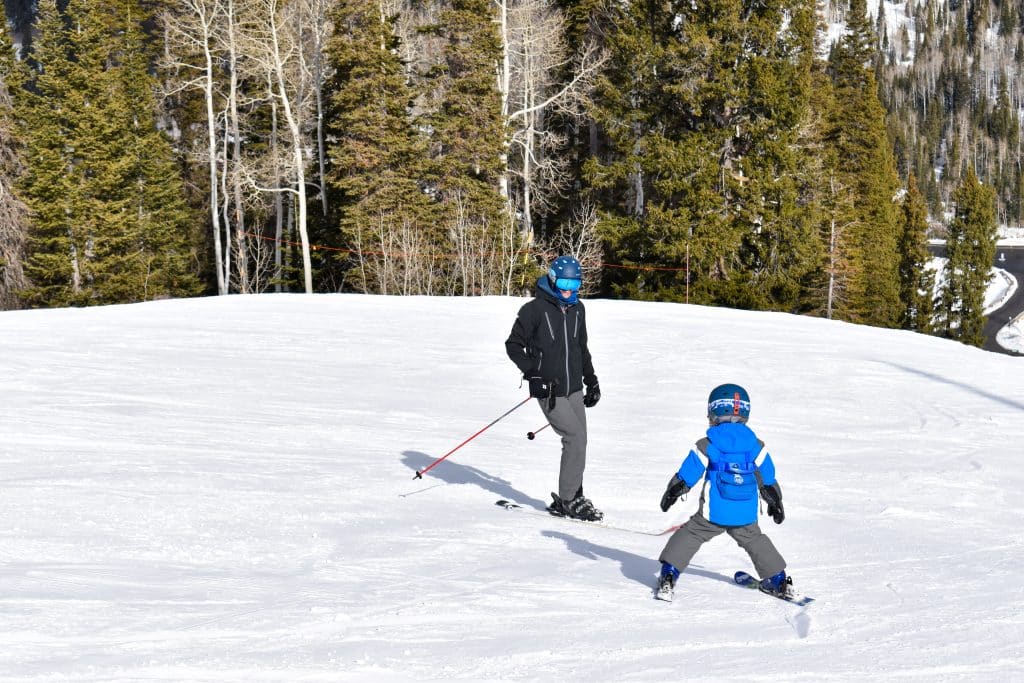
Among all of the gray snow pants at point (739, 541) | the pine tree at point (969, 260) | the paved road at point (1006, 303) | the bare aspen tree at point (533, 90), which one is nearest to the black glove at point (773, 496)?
the gray snow pants at point (739, 541)

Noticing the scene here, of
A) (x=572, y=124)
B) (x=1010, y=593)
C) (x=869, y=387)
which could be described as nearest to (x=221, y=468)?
(x=1010, y=593)

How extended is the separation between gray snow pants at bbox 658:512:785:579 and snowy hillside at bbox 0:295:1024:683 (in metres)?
0.20

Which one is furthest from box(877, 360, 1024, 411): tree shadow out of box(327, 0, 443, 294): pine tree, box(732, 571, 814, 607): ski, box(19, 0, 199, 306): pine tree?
box(19, 0, 199, 306): pine tree

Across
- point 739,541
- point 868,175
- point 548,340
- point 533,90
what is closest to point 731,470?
point 739,541

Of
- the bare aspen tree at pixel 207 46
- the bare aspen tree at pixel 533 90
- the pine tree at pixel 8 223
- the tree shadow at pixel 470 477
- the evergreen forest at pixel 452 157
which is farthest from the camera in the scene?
the bare aspen tree at pixel 533 90

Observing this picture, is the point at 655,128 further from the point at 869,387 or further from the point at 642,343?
the point at 869,387

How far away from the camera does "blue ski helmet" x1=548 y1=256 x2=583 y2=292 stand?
708cm

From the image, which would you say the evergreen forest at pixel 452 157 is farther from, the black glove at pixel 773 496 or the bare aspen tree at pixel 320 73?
the black glove at pixel 773 496

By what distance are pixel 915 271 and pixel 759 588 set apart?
61071 millimetres

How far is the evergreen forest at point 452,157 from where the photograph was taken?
117 feet

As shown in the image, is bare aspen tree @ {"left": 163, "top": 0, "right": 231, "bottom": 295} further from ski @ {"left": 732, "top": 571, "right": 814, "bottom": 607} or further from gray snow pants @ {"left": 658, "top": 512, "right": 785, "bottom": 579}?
gray snow pants @ {"left": 658, "top": 512, "right": 785, "bottom": 579}

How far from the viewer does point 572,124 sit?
4412 centimetres

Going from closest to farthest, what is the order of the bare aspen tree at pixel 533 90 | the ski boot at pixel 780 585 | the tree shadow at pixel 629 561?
the ski boot at pixel 780 585 < the tree shadow at pixel 629 561 < the bare aspen tree at pixel 533 90

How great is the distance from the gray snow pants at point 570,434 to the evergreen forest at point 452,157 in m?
24.0
